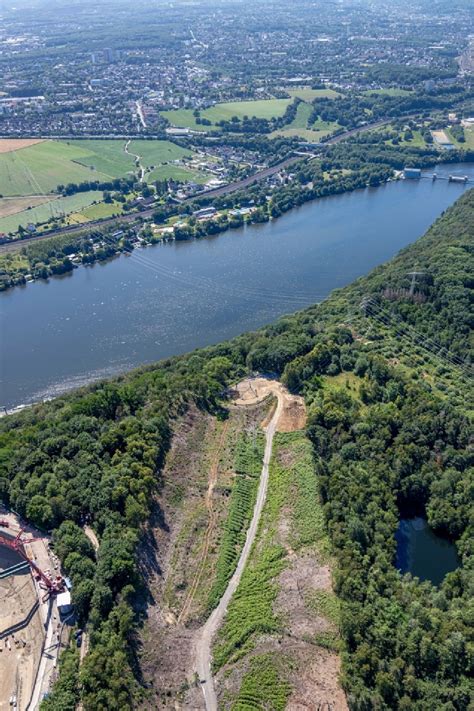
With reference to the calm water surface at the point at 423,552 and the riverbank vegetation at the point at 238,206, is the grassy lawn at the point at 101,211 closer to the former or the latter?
the riverbank vegetation at the point at 238,206

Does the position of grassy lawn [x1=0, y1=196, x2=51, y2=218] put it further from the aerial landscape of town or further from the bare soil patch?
the bare soil patch

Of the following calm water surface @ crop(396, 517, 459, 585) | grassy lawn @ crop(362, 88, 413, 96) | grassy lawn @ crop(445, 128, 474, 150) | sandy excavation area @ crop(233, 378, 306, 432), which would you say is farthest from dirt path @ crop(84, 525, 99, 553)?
grassy lawn @ crop(362, 88, 413, 96)

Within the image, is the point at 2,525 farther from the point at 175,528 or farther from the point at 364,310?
the point at 364,310

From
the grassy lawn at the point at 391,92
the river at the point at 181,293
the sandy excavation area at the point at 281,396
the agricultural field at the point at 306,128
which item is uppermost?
the grassy lawn at the point at 391,92

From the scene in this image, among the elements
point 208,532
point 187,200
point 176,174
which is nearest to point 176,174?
point 176,174

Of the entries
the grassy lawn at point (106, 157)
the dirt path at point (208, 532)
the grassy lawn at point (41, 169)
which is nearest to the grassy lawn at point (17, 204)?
the grassy lawn at point (41, 169)

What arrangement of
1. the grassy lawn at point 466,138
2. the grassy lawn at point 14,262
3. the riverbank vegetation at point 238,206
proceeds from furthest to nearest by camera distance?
1. the grassy lawn at point 466,138
2. the riverbank vegetation at point 238,206
3. the grassy lawn at point 14,262

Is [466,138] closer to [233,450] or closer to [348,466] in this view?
[348,466]
